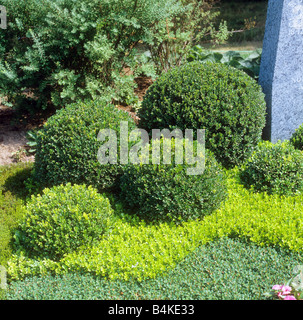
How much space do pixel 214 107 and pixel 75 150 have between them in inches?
71.9

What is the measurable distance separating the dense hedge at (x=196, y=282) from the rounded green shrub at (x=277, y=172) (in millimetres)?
1028

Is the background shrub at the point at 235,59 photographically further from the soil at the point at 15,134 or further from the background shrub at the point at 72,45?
the soil at the point at 15,134

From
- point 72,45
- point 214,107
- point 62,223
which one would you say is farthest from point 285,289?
point 72,45

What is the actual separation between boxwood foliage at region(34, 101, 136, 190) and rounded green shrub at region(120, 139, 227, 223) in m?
0.43

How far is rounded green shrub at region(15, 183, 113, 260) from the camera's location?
388cm

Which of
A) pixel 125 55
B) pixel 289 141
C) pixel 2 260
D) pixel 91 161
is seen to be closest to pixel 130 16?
pixel 125 55

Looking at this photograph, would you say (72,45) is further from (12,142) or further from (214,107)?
(214,107)

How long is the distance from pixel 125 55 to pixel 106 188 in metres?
2.63

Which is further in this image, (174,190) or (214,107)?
(214,107)

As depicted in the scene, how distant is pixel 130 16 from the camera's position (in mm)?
5895

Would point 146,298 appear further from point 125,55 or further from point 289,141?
point 125,55

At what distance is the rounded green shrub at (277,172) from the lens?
4707 millimetres

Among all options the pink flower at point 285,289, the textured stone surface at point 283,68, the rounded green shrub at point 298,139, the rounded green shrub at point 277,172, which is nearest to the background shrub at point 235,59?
the textured stone surface at point 283,68

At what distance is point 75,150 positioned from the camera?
4.47m
